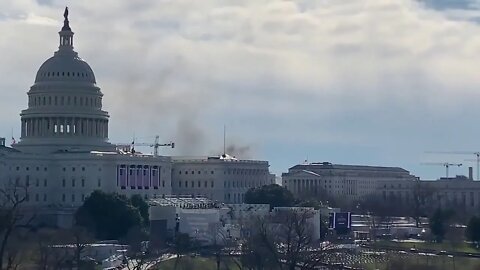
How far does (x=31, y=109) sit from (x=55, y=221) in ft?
61.6

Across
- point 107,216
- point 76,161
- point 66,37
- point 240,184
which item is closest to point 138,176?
point 76,161

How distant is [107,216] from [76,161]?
21551mm

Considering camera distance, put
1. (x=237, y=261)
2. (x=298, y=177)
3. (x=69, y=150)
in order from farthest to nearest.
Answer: (x=298, y=177) → (x=69, y=150) → (x=237, y=261)

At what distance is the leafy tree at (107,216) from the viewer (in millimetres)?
98400

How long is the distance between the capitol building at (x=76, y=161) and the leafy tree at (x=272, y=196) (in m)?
8.95

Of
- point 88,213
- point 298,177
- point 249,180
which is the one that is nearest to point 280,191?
point 249,180

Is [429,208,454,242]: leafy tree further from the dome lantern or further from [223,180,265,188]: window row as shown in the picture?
the dome lantern

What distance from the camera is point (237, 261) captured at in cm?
8044

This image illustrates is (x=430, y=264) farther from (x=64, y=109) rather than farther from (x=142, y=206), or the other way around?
(x=64, y=109)

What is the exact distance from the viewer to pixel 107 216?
9962 centimetres

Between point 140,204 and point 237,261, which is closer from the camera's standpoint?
point 237,261

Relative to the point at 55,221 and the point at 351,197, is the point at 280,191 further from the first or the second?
the point at 351,197

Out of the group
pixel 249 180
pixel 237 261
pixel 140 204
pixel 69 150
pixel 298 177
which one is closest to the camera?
pixel 237 261

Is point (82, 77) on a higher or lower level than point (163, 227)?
higher
